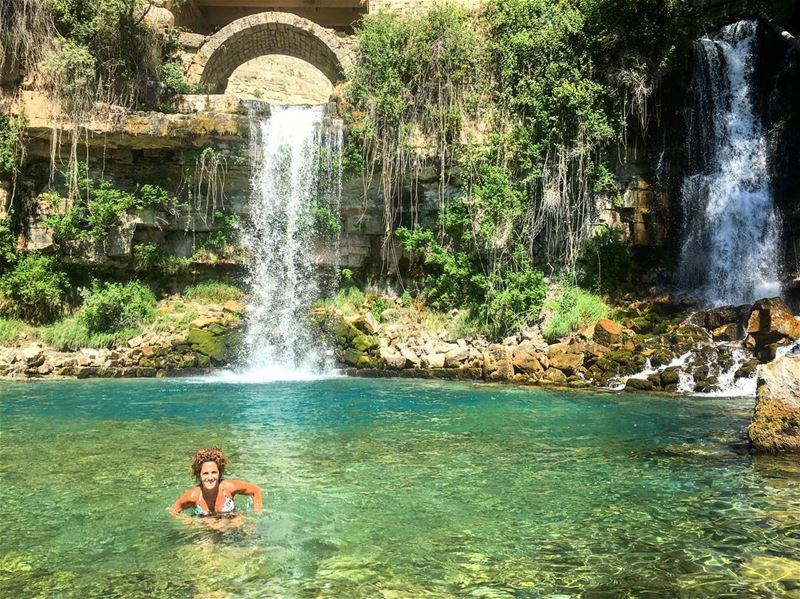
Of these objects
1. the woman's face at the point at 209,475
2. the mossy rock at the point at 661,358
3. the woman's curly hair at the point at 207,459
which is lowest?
the woman's face at the point at 209,475

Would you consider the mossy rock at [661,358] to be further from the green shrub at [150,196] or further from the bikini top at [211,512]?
the green shrub at [150,196]

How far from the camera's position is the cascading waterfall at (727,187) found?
1515 centimetres

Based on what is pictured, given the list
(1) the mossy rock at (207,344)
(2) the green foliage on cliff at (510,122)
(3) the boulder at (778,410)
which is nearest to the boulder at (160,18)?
(2) the green foliage on cliff at (510,122)

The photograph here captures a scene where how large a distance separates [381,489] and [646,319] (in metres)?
9.78

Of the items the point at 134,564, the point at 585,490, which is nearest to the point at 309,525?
the point at 134,564

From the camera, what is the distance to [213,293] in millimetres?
17719

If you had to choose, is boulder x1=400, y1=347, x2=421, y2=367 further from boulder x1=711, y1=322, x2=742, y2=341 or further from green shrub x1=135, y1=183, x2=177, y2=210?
green shrub x1=135, y1=183, x2=177, y2=210

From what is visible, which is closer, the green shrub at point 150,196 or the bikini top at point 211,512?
the bikini top at point 211,512

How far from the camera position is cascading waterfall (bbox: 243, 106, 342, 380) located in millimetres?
15875

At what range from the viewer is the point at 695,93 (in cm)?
1656

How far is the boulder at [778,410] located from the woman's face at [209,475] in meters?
5.13

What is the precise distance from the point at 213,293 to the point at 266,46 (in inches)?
325

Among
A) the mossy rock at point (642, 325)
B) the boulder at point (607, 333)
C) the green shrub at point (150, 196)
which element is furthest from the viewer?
the green shrub at point (150, 196)

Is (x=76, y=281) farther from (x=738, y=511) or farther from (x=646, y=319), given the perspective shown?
(x=738, y=511)
